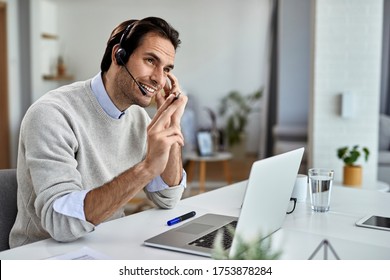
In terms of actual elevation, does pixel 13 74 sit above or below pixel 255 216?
above

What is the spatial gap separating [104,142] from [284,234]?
57cm

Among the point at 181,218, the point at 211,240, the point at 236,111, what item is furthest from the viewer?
the point at 236,111

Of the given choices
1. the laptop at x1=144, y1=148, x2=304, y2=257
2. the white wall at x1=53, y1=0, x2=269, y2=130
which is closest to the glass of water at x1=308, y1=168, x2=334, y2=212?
the laptop at x1=144, y1=148, x2=304, y2=257

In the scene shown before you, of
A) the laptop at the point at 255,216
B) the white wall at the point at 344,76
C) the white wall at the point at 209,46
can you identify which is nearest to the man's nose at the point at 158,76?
the laptop at the point at 255,216

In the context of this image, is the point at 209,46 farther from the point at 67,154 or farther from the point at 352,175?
the point at 67,154

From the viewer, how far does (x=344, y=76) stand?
320 cm

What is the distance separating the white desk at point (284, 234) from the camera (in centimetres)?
106

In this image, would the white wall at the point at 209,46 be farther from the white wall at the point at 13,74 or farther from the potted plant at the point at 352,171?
the potted plant at the point at 352,171

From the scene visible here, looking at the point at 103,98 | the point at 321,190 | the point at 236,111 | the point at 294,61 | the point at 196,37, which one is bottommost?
the point at 236,111

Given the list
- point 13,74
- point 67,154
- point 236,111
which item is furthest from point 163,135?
point 236,111

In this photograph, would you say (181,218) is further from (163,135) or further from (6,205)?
(6,205)

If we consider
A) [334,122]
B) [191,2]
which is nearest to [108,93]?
[334,122]

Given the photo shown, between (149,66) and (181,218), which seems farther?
(149,66)

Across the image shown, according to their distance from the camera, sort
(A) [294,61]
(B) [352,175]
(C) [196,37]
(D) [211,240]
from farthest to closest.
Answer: (C) [196,37] → (A) [294,61] → (B) [352,175] → (D) [211,240]
